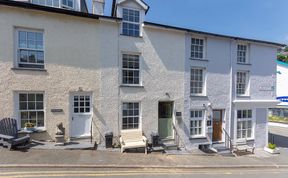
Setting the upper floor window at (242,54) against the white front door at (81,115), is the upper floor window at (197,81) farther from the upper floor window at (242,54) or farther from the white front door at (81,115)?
the white front door at (81,115)

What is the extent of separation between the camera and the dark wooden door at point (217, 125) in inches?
508

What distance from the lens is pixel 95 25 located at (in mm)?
9672

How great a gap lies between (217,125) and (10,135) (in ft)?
41.5

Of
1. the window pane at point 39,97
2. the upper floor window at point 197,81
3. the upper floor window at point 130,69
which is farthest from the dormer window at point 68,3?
the upper floor window at point 197,81

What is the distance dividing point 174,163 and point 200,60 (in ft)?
23.6

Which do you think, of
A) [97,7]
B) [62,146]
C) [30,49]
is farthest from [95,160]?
[97,7]

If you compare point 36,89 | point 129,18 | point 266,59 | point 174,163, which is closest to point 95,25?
point 129,18

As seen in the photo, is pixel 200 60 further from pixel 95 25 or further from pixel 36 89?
pixel 36 89

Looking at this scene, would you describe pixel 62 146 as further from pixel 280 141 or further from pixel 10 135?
pixel 280 141

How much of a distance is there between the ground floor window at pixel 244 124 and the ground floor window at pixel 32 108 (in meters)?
13.6

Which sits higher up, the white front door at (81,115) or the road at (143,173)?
the white front door at (81,115)

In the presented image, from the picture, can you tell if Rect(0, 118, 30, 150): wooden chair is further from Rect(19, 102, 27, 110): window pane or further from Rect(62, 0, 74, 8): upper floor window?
Rect(62, 0, 74, 8): upper floor window

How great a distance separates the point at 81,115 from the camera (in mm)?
9484

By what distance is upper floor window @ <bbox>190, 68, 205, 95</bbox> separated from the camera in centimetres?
1205
